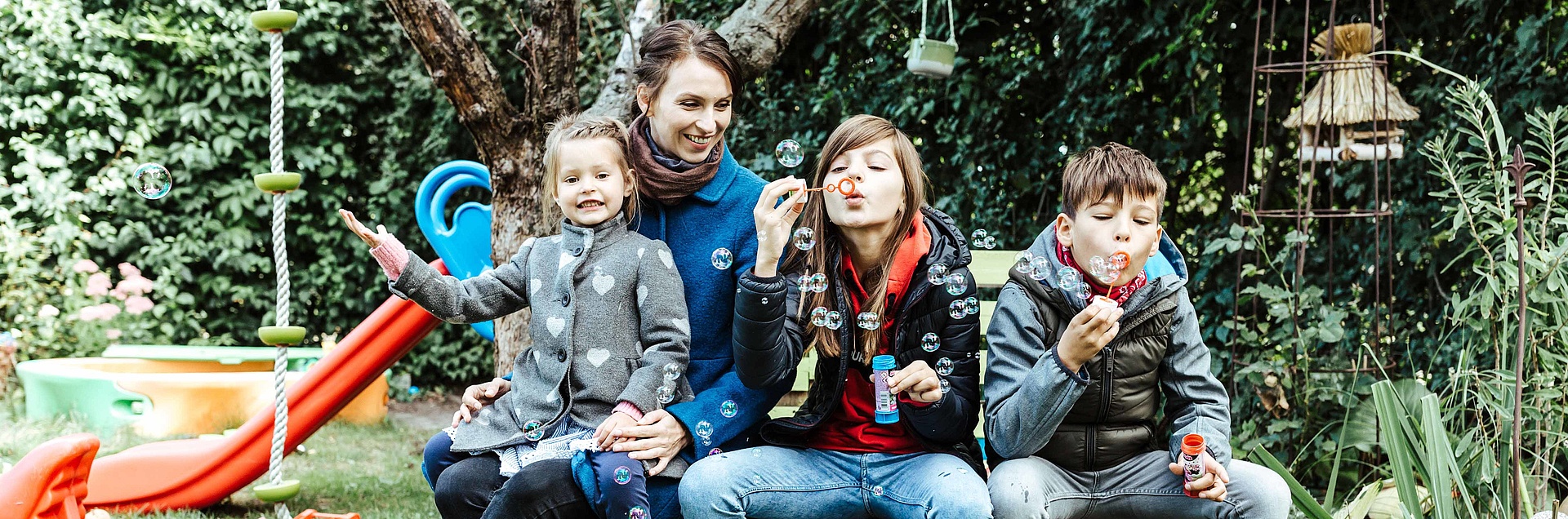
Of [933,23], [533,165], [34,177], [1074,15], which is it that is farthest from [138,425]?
[1074,15]

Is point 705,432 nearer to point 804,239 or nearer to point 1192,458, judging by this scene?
point 804,239

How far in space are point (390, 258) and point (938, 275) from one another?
3.37 ft

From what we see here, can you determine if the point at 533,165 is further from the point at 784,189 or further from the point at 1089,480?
the point at 1089,480

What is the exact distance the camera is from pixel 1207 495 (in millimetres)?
1979

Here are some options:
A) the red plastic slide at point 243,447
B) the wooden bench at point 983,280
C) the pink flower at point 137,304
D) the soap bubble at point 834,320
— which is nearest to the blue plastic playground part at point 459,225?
the red plastic slide at point 243,447

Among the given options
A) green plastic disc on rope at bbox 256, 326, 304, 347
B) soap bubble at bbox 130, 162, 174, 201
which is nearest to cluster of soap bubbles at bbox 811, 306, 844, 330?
green plastic disc on rope at bbox 256, 326, 304, 347

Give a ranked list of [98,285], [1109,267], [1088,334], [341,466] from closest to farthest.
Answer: [1088,334] → [1109,267] → [341,466] → [98,285]

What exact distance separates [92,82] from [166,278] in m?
1.08

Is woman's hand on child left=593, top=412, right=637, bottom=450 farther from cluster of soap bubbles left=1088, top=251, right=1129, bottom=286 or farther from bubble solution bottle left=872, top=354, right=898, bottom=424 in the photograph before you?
cluster of soap bubbles left=1088, top=251, right=1129, bottom=286

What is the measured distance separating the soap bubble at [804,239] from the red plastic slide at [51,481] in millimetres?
1649

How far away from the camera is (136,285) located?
6.06 metres

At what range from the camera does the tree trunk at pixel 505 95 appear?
126 inches

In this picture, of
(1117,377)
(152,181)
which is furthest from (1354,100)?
(152,181)

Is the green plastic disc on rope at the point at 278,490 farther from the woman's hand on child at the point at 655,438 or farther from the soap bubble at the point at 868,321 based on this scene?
the soap bubble at the point at 868,321
